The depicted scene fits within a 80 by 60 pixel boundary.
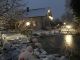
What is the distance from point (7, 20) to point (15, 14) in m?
0.70

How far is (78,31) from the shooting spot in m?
33.6

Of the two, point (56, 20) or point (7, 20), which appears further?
point (56, 20)

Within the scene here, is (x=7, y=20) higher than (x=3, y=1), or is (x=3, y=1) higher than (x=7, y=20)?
(x=3, y=1)

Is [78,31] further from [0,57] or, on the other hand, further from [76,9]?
[0,57]

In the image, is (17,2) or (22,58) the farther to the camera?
(22,58)

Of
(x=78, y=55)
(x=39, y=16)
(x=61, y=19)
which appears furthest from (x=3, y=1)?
(x=61, y=19)

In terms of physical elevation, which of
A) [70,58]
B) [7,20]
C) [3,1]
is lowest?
[70,58]

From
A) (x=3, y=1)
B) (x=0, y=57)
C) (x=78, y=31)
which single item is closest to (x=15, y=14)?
(x=3, y=1)

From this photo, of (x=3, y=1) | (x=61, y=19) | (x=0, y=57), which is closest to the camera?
(x=3, y=1)

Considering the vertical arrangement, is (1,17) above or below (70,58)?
above

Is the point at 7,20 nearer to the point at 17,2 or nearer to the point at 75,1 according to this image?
the point at 17,2

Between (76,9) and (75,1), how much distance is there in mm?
784

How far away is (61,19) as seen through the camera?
78.2m

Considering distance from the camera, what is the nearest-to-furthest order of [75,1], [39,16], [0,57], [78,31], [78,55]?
[0,57] → [78,55] → [75,1] → [78,31] → [39,16]
